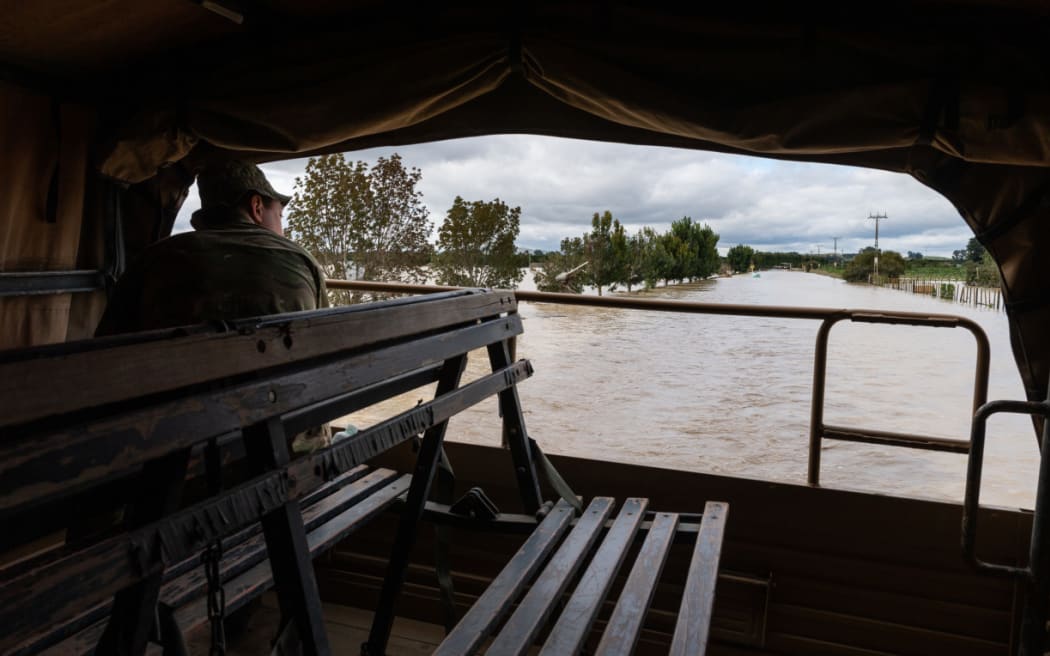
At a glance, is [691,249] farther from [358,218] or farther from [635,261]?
[358,218]

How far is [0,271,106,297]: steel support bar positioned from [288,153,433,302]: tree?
1160 cm

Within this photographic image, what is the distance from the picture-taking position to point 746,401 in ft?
58.9

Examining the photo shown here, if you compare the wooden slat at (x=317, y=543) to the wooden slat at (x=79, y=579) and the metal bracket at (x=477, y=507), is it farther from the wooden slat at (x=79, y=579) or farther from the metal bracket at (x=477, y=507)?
the wooden slat at (x=79, y=579)

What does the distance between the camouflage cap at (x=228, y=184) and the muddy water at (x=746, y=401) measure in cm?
315

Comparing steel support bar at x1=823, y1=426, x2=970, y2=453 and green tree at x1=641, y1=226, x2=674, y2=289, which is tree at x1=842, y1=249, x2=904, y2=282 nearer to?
green tree at x1=641, y1=226, x2=674, y2=289

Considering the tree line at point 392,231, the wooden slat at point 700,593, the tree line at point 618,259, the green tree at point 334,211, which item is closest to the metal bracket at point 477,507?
the wooden slat at point 700,593

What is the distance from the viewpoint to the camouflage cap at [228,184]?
2.14 m

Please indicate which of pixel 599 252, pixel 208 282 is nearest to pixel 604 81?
pixel 208 282

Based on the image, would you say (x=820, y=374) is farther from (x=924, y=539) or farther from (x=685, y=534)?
(x=685, y=534)

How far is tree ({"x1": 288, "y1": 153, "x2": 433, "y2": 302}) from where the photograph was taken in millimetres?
14320

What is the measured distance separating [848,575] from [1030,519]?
55 cm

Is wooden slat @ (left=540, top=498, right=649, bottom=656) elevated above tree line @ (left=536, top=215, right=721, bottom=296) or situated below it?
below

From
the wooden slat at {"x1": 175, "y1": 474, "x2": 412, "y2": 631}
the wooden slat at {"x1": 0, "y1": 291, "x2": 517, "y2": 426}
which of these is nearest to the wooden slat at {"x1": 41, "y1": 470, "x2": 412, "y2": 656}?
the wooden slat at {"x1": 175, "y1": 474, "x2": 412, "y2": 631}

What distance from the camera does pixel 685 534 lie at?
6.37 feet
